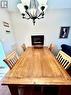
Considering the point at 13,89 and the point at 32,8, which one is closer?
the point at 13,89

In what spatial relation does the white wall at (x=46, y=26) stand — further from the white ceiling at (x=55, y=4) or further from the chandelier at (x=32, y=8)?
the chandelier at (x=32, y=8)

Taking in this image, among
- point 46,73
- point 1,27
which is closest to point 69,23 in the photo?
point 1,27

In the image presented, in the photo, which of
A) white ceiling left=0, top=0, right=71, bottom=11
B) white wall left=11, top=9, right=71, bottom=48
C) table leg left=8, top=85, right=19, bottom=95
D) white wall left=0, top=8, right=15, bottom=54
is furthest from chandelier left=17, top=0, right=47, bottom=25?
table leg left=8, top=85, right=19, bottom=95

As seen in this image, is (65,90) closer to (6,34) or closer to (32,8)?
(32,8)

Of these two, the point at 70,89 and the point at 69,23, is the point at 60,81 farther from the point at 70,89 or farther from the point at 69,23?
the point at 69,23

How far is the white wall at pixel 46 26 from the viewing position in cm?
439

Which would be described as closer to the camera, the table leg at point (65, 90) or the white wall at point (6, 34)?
the table leg at point (65, 90)

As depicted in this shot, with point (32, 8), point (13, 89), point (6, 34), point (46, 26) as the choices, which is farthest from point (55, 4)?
point (13, 89)

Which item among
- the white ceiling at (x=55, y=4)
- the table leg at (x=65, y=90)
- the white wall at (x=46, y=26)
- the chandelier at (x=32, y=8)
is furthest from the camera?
the white wall at (x=46, y=26)

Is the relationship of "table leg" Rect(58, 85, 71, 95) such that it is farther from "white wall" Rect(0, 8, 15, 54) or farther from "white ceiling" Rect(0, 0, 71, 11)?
"white wall" Rect(0, 8, 15, 54)

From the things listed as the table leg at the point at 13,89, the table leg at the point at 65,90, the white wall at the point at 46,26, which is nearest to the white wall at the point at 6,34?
the white wall at the point at 46,26

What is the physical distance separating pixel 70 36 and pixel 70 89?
12.9ft

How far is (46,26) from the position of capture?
4.75m

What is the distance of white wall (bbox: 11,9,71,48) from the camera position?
14.4 feet
